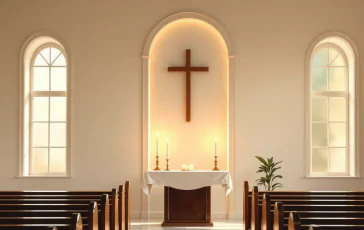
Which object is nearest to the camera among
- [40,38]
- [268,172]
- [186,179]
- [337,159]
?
[186,179]

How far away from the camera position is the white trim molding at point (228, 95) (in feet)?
29.0

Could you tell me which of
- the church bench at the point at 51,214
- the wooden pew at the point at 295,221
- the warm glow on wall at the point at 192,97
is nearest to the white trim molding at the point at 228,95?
the warm glow on wall at the point at 192,97

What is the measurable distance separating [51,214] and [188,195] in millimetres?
3687

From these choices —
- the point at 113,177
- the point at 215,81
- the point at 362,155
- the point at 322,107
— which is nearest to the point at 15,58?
the point at 113,177

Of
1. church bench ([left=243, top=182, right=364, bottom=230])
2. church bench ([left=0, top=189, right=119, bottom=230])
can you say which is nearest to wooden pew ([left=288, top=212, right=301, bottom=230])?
church bench ([left=243, top=182, right=364, bottom=230])

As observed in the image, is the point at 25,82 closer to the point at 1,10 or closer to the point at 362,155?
the point at 1,10

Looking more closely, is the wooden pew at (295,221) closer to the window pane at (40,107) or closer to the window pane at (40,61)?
the window pane at (40,107)

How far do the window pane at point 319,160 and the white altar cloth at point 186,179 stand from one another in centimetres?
208

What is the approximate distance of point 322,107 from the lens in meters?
9.40

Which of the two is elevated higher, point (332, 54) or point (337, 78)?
point (332, 54)

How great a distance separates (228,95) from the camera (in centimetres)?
895

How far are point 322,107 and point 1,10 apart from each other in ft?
18.6

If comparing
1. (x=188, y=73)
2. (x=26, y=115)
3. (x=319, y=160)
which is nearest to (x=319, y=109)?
(x=319, y=160)

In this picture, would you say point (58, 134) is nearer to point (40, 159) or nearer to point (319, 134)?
point (40, 159)
